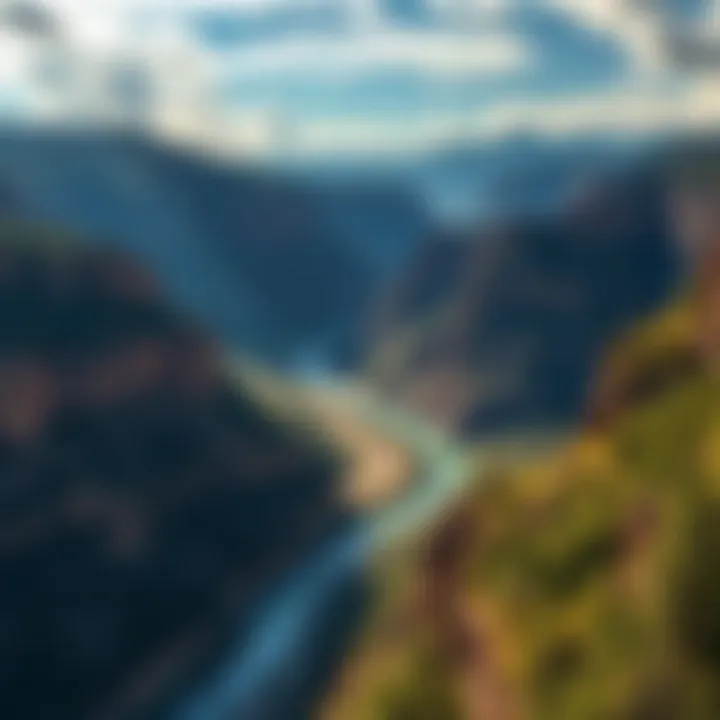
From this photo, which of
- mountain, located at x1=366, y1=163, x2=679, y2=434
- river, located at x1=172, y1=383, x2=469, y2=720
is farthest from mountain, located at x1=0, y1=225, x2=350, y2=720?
mountain, located at x1=366, y1=163, x2=679, y2=434

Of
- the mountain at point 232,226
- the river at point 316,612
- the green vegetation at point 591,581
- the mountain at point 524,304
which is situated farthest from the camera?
the mountain at point 232,226

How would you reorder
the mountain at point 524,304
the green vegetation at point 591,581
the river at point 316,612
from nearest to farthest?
the green vegetation at point 591,581
the river at point 316,612
the mountain at point 524,304

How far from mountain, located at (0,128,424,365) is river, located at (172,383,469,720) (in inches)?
11.9

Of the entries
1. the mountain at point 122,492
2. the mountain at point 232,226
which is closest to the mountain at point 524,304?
the mountain at point 232,226

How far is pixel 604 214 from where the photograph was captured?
6.75 ft

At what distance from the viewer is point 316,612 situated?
1.88m

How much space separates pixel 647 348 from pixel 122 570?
1026 mm

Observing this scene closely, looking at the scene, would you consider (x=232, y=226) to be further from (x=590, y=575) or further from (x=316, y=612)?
(x=590, y=575)

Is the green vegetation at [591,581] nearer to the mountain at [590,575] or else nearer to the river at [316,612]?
the mountain at [590,575]

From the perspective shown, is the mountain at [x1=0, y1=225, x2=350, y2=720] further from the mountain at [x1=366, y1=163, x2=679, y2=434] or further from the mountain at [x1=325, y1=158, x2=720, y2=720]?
the mountain at [x1=325, y1=158, x2=720, y2=720]

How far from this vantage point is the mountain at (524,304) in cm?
196

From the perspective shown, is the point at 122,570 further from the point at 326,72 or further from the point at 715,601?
the point at 715,601

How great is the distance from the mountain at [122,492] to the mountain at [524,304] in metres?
0.28

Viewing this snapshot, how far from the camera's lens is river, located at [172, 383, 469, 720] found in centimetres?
177
